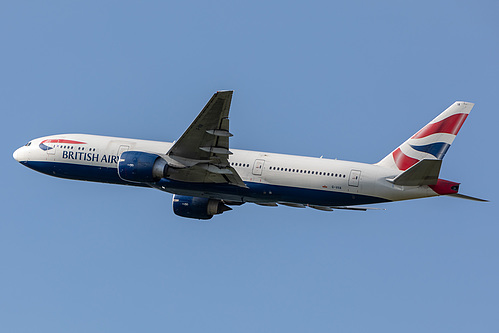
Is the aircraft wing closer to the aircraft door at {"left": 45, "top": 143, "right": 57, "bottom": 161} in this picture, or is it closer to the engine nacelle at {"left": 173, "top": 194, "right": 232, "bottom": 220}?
the engine nacelle at {"left": 173, "top": 194, "right": 232, "bottom": 220}

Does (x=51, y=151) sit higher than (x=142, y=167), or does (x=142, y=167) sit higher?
(x=51, y=151)

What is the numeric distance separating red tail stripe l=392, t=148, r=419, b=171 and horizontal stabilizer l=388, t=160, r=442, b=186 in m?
2.31

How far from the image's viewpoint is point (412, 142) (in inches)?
2028

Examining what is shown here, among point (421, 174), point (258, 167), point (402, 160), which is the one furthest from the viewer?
point (258, 167)

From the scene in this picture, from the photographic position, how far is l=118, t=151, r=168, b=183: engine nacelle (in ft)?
163

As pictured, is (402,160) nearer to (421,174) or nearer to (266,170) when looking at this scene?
(421,174)

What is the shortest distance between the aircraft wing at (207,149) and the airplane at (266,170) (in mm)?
62

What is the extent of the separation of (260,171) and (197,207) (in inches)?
272

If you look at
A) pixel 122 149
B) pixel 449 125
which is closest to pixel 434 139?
pixel 449 125

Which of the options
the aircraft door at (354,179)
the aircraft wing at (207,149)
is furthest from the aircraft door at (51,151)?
the aircraft door at (354,179)

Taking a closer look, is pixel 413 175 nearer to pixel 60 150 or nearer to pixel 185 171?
pixel 185 171

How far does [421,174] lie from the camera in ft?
156

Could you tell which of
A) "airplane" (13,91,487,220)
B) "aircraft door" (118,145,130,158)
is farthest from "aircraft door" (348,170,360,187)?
"aircraft door" (118,145,130,158)

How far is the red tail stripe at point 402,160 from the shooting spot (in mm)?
50875
